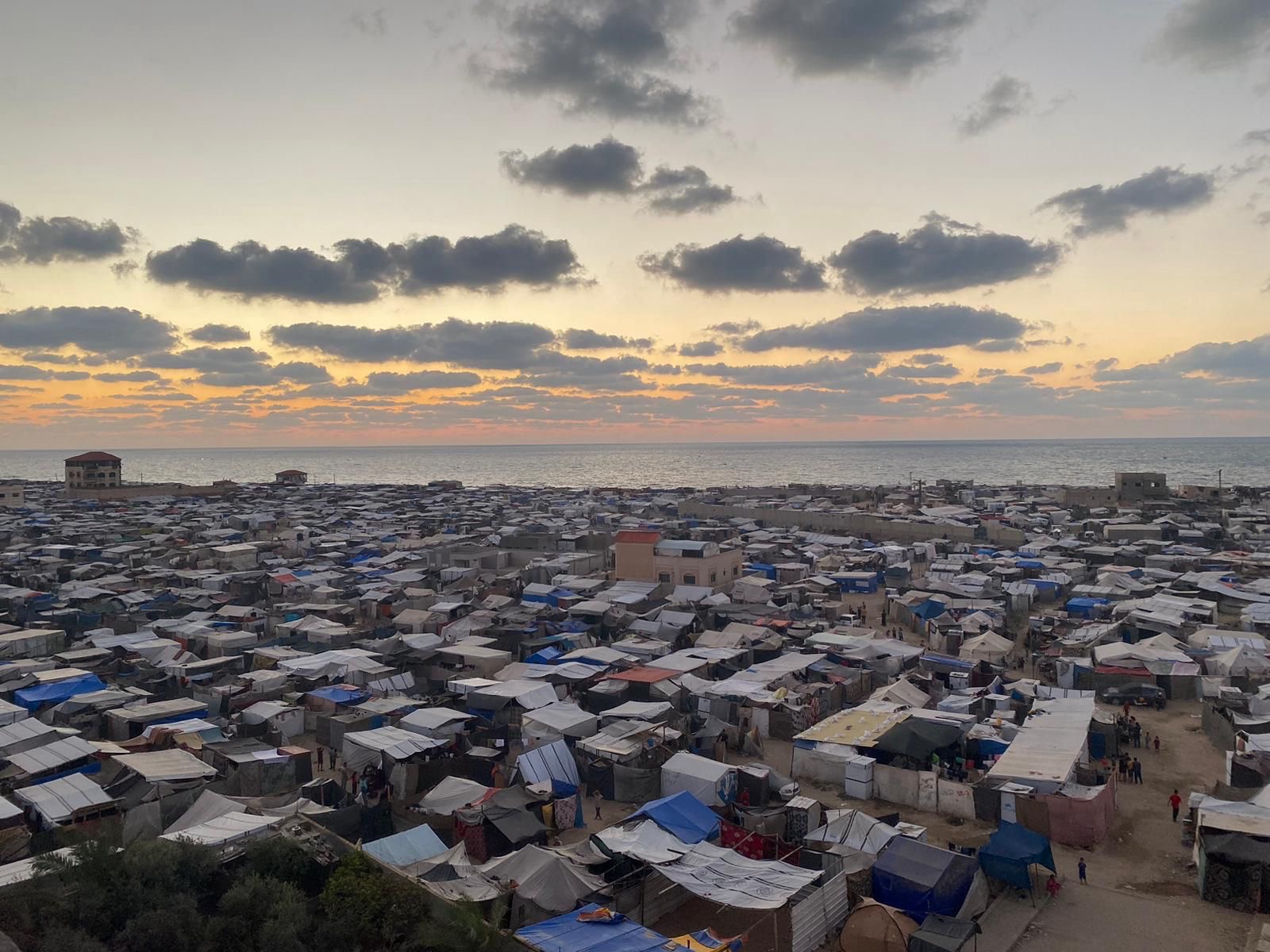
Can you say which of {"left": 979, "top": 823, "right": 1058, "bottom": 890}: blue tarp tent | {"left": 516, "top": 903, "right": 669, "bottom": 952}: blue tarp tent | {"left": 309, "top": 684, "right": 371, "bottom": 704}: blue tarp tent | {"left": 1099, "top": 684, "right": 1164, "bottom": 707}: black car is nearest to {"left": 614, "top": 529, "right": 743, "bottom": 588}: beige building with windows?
{"left": 1099, "top": 684, "right": 1164, "bottom": 707}: black car

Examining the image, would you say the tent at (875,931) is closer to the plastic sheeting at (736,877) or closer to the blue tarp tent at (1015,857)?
the plastic sheeting at (736,877)

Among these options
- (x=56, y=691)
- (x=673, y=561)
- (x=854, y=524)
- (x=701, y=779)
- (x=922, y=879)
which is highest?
(x=673, y=561)

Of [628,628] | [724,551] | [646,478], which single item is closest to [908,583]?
[724,551]

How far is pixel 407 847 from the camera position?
11.9 meters

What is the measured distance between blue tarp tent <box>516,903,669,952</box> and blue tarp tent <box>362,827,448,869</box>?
2.40 m

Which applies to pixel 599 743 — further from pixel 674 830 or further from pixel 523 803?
pixel 674 830

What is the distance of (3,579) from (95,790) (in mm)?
28433

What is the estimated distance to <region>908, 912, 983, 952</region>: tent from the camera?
1043 centimetres

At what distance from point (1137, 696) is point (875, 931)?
14443mm

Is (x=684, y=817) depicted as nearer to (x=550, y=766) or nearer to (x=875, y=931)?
(x=875, y=931)

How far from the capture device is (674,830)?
12562mm

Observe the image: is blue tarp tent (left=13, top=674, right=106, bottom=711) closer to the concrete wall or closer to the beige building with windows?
the beige building with windows

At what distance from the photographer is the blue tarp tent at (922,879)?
11.4 meters

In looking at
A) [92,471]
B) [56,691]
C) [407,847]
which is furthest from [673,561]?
[92,471]
